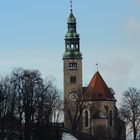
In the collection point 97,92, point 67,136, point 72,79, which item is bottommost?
point 67,136

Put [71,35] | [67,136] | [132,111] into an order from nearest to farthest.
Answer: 1. [67,136]
2. [132,111]
3. [71,35]

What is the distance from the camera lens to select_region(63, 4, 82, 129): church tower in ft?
463

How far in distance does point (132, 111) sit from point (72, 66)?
74.5ft

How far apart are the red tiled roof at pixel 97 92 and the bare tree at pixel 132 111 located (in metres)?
15.1

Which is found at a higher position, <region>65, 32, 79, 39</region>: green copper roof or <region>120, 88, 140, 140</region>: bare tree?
<region>65, 32, 79, 39</region>: green copper roof

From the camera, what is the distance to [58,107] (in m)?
126

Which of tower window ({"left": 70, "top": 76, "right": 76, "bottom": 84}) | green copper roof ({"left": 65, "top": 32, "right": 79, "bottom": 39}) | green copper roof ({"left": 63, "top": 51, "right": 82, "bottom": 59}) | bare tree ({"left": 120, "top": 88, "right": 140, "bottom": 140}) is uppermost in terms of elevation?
green copper roof ({"left": 65, "top": 32, "right": 79, "bottom": 39})

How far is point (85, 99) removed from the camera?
458 feet

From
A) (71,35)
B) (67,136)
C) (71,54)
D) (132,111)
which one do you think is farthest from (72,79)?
(67,136)

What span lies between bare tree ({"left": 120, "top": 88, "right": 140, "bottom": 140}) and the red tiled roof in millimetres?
15119

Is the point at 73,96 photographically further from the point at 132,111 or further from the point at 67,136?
the point at 67,136

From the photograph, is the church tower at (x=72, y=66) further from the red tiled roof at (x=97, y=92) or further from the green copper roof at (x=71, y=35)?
the red tiled roof at (x=97, y=92)

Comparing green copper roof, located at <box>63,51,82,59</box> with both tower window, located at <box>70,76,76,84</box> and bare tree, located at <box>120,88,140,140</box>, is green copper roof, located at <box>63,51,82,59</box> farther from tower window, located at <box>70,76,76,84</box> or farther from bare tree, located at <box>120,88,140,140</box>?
bare tree, located at <box>120,88,140,140</box>

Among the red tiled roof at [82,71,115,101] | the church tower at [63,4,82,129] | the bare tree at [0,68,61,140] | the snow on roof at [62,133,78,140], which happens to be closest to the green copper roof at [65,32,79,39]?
the church tower at [63,4,82,129]
